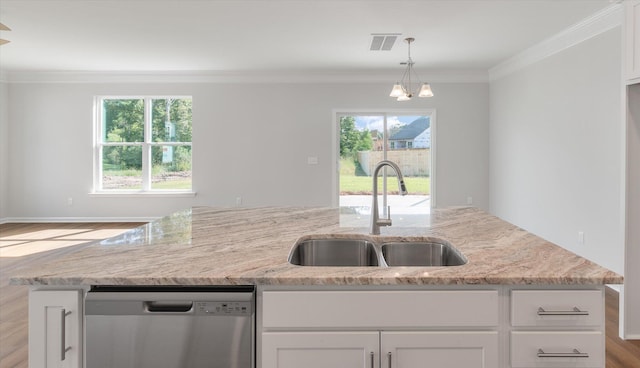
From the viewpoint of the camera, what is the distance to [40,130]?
21.5 feet

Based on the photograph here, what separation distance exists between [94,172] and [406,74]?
5469mm

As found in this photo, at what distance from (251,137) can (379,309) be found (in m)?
5.63

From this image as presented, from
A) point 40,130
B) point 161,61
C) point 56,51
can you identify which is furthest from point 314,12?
point 40,130

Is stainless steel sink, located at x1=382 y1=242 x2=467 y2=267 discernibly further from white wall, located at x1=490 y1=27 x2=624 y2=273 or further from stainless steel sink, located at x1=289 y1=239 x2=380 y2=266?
white wall, located at x1=490 y1=27 x2=624 y2=273

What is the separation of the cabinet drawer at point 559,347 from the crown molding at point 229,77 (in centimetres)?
562

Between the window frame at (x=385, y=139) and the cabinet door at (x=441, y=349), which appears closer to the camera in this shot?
the cabinet door at (x=441, y=349)

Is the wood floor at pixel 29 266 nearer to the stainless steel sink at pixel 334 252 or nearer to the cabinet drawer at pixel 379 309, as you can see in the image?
the cabinet drawer at pixel 379 309

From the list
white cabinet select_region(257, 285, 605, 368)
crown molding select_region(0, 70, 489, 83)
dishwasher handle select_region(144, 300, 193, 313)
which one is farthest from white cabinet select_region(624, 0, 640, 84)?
crown molding select_region(0, 70, 489, 83)

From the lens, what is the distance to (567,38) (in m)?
4.24

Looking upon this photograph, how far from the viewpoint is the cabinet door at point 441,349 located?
1131 mm

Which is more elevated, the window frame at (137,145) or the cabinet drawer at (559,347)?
the window frame at (137,145)

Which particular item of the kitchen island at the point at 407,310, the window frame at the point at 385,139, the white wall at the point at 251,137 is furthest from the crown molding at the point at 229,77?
the kitchen island at the point at 407,310

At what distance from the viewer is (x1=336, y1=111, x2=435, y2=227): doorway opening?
6.55m

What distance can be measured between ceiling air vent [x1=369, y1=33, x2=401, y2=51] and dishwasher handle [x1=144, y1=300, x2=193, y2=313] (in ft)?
12.9
